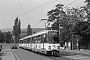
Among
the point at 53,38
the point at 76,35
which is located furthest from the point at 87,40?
the point at 53,38

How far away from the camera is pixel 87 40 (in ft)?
171

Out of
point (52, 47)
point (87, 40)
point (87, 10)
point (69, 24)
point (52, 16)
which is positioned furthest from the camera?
point (52, 16)

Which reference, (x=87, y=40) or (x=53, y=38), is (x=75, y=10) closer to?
(x=87, y=40)

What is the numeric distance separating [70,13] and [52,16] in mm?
22671

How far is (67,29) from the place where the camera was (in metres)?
58.2

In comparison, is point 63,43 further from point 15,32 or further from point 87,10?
point 15,32

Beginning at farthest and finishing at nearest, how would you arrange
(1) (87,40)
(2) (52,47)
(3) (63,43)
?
(3) (63,43) < (1) (87,40) < (2) (52,47)

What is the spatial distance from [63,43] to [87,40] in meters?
17.7

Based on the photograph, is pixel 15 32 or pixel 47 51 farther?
pixel 15 32

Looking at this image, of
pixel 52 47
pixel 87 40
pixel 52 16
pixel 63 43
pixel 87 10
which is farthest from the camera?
pixel 52 16

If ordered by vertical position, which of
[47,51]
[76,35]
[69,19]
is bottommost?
[47,51]

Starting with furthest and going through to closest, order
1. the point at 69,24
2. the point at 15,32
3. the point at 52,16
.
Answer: the point at 15,32
the point at 52,16
the point at 69,24

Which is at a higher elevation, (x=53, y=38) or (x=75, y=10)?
(x=75, y=10)

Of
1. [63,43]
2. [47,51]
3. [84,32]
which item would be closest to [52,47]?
[47,51]
